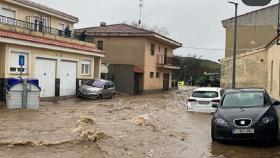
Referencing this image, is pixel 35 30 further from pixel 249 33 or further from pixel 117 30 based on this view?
pixel 249 33

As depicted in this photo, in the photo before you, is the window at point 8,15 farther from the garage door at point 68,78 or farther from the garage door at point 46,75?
the garage door at point 68,78

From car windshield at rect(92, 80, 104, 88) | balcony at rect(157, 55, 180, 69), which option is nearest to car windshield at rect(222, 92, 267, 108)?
car windshield at rect(92, 80, 104, 88)

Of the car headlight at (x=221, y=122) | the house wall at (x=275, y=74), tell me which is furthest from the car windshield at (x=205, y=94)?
the car headlight at (x=221, y=122)

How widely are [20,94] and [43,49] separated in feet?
26.9

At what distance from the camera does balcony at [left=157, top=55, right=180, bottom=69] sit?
5453 centimetres

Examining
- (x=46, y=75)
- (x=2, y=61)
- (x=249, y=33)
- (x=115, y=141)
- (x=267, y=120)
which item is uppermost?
(x=249, y=33)

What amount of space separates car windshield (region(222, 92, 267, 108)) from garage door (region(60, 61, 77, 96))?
21.0 meters

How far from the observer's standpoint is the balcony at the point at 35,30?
92.3 ft

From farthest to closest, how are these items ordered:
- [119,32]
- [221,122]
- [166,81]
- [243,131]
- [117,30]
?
1. [166,81]
2. [117,30]
3. [119,32]
4. [221,122]
5. [243,131]

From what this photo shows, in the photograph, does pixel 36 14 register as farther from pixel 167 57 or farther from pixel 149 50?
pixel 167 57

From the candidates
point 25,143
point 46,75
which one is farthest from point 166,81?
point 25,143

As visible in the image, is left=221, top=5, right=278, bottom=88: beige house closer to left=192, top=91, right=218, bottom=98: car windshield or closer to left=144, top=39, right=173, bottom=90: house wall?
left=144, top=39, right=173, bottom=90: house wall

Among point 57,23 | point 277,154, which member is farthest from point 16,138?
point 57,23

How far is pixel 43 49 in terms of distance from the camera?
30.5m
